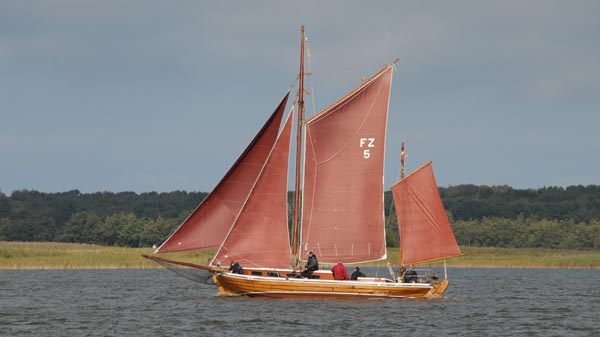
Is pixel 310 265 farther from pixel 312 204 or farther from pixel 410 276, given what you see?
pixel 410 276

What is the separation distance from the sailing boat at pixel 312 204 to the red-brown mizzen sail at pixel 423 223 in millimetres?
299

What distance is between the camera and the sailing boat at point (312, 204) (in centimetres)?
5547

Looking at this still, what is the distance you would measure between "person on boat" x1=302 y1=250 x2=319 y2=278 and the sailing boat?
464mm

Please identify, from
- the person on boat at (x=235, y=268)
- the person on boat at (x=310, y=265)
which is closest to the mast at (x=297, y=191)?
the person on boat at (x=310, y=265)

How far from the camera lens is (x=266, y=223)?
184 ft

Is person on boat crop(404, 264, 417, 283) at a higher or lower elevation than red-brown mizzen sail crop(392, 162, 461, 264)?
lower

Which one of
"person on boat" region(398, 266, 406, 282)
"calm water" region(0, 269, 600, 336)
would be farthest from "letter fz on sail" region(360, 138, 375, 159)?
"calm water" region(0, 269, 600, 336)

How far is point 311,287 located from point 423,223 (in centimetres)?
720

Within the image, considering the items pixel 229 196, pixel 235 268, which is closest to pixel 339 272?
pixel 235 268

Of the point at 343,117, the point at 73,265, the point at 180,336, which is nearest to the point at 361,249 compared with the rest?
the point at 343,117

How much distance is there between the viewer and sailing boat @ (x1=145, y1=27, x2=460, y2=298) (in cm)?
5547

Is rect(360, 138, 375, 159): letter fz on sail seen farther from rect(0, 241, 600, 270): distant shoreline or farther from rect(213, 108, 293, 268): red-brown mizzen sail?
rect(0, 241, 600, 270): distant shoreline

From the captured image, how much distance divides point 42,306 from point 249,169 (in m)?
13.2

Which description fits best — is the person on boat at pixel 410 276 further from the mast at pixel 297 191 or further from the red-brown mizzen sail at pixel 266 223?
the red-brown mizzen sail at pixel 266 223
